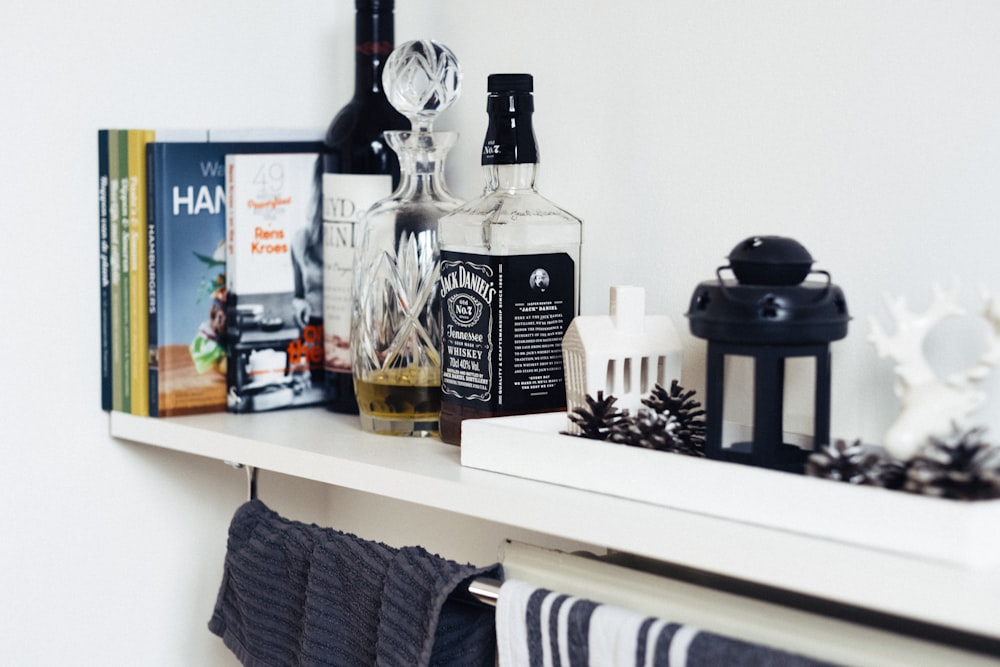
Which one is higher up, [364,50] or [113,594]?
[364,50]

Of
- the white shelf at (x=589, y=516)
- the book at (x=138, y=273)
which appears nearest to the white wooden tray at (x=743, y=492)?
the white shelf at (x=589, y=516)

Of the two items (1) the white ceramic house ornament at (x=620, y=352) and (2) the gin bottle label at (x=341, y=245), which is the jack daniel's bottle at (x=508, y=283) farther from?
(2) the gin bottle label at (x=341, y=245)

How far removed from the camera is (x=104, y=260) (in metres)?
1.06

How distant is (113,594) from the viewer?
1113 millimetres

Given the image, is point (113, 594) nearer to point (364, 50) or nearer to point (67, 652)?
point (67, 652)

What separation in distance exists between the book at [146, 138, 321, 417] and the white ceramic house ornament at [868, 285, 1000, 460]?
1.98 ft

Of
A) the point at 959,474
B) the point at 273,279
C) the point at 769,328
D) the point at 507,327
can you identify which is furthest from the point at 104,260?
the point at 959,474

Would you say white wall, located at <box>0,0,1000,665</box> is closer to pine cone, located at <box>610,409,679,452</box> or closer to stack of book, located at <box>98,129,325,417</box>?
stack of book, located at <box>98,129,325,417</box>

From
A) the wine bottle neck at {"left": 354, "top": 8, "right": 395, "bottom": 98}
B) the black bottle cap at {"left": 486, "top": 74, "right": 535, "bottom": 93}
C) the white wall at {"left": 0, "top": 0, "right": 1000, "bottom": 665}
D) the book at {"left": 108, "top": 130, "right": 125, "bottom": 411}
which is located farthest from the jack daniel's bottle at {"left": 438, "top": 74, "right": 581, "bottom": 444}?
the book at {"left": 108, "top": 130, "right": 125, "bottom": 411}

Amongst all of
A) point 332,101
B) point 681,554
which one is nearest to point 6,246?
point 332,101

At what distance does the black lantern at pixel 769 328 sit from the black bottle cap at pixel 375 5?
→ 19.4 inches

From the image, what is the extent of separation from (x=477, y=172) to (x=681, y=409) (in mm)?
385

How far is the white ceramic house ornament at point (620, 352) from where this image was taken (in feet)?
2.74

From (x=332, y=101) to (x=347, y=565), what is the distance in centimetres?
52
